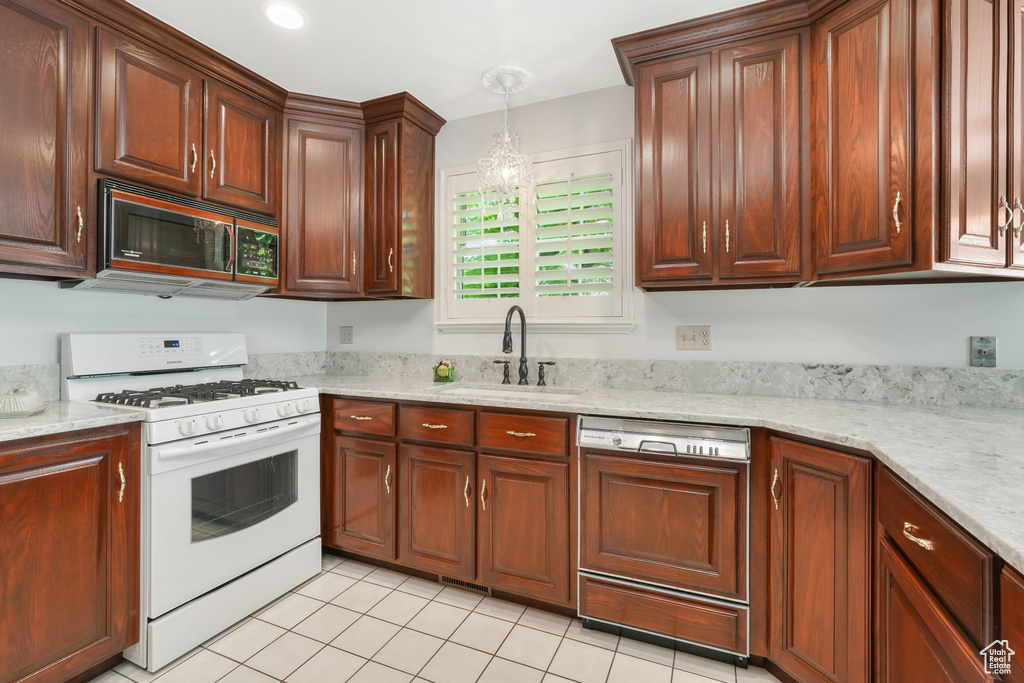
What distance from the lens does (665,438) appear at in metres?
1.80

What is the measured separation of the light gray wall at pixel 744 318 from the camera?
1.90 metres

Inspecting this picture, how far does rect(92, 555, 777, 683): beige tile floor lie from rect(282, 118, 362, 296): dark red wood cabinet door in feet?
5.33

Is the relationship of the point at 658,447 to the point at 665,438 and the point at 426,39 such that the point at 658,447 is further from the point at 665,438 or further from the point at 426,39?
the point at 426,39

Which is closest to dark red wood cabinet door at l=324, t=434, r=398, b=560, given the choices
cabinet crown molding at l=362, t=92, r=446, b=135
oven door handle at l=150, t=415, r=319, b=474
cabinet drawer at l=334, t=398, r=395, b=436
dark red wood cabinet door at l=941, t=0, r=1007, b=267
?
cabinet drawer at l=334, t=398, r=395, b=436

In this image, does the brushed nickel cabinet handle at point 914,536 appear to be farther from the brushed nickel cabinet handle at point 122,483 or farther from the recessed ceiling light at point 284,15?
the recessed ceiling light at point 284,15

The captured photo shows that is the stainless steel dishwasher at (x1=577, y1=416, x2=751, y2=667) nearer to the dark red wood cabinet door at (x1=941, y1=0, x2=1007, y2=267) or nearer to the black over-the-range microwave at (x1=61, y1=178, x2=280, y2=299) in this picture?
the dark red wood cabinet door at (x1=941, y1=0, x2=1007, y2=267)

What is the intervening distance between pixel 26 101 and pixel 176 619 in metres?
1.94

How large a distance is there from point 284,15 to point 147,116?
28.7 inches

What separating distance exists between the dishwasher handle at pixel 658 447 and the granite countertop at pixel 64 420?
72.5 inches

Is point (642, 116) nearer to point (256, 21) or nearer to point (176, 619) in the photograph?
point (256, 21)

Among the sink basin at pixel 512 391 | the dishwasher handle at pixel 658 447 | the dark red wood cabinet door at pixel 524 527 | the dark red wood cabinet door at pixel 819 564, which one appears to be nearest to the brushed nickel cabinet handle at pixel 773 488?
the dark red wood cabinet door at pixel 819 564

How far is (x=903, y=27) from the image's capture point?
5.12 ft

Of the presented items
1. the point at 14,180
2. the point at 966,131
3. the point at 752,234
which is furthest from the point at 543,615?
the point at 14,180

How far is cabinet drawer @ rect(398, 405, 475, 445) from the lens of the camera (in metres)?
2.18
